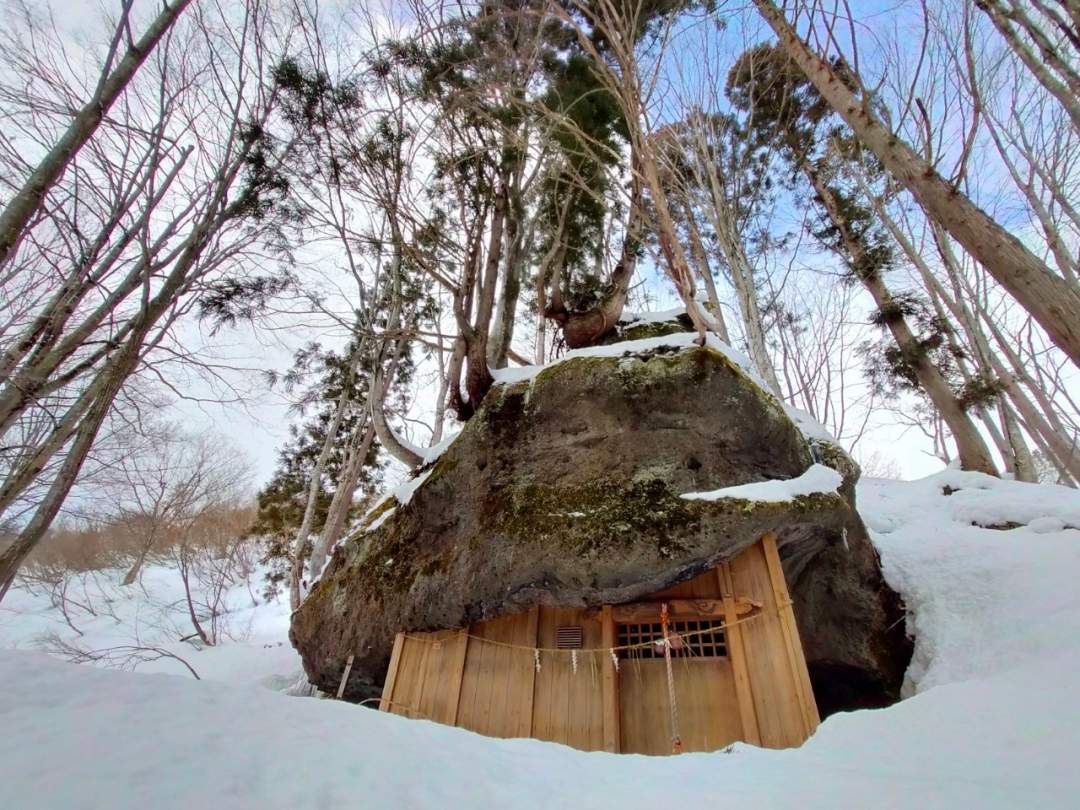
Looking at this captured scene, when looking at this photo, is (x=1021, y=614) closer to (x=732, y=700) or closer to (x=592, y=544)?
(x=732, y=700)

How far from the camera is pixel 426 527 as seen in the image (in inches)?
209

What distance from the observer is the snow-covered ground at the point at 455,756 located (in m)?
1.54

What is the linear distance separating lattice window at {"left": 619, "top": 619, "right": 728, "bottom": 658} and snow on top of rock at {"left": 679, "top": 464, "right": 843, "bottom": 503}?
1.26 metres

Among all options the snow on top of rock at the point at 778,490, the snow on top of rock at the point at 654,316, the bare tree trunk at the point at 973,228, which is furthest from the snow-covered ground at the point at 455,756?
the snow on top of rock at the point at 654,316

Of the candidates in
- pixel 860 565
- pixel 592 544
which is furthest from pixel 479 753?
pixel 860 565

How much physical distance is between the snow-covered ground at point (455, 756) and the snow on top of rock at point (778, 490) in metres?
1.63


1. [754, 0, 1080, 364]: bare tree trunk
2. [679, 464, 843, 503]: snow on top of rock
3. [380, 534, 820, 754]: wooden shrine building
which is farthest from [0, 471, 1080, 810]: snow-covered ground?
[754, 0, 1080, 364]: bare tree trunk

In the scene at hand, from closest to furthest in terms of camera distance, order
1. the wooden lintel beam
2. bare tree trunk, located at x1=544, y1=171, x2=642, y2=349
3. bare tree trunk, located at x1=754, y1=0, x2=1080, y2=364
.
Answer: bare tree trunk, located at x1=754, y1=0, x2=1080, y2=364
the wooden lintel beam
bare tree trunk, located at x1=544, y1=171, x2=642, y2=349

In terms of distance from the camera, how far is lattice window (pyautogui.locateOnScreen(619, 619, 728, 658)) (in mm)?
4398

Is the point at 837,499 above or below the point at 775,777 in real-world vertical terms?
above

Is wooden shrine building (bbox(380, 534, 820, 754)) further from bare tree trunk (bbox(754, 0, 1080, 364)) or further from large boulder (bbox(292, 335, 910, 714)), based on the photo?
bare tree trunk (bbox(754, 0, 1080, 364))

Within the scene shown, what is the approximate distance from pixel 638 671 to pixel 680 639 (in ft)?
1.95

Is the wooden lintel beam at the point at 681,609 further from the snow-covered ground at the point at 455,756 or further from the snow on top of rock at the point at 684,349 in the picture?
the snow on top of rock at the point at 684,349

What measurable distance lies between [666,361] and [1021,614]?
3.90m
